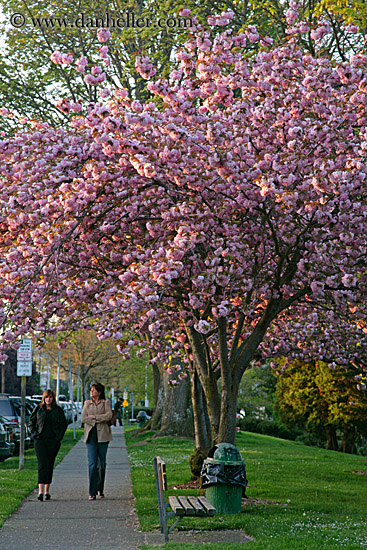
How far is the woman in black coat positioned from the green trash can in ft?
8.63

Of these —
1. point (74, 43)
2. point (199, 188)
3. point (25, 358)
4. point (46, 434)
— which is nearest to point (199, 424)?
point (46, 434)

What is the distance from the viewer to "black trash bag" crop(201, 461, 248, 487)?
10039 mm

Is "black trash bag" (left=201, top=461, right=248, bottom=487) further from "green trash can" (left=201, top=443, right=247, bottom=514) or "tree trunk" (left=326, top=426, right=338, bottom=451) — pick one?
"tree trunk" (left=326, top=426, right=338, bottom=451)

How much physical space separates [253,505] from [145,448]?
1391 centimetres

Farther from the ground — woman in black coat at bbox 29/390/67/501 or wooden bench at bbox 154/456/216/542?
woman in black coat at bbox 29/390/67/501

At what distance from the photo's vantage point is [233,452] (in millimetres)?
10383

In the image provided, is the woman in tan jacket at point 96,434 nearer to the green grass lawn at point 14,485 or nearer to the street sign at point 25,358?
the green grass lawn at point 14,485

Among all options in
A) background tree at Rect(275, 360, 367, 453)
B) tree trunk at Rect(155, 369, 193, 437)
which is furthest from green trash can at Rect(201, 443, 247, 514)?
tree trunk at Rect(155, 369, 193, 437)

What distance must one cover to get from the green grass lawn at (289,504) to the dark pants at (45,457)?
1.42 m

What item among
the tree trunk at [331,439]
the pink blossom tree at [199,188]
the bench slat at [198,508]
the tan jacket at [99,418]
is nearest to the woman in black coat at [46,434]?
the tan jacket at [99,418]

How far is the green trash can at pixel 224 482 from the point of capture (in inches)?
396

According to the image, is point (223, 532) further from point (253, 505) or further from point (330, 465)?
point (330, 465)

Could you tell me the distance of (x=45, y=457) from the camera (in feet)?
37.9

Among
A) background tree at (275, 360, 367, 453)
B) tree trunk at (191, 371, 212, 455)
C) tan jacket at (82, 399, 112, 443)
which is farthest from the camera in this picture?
background tree at (275, 360, 367, 453)
